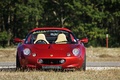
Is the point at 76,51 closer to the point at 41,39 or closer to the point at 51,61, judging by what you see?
the point at 51,61

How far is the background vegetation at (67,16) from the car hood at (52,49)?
107 feet

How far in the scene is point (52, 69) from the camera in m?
12.0

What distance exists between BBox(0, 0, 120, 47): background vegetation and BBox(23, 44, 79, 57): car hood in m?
32.6

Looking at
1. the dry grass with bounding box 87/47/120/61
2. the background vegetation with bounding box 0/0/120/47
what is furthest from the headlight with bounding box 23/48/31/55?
the background vegetation with bounding box 0/0/120/47

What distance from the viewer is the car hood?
11952 mm

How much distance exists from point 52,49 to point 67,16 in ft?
118

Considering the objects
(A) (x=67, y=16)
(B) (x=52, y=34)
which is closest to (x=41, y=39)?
(B) (x=52, y=34)

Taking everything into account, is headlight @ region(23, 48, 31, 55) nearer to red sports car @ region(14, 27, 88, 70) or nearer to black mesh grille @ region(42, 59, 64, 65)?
red sports car @ region(14, 27, 88, 70)

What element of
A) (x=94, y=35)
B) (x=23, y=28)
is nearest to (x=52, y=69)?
(x=94, y=35)

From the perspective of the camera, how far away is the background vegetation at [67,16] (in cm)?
4619

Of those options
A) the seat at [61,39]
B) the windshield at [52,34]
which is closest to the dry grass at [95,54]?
the windshield at [52,34]

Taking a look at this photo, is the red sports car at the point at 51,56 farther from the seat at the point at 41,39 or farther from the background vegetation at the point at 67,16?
the background vegetation at the point at 67,16

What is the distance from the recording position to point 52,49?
12117 mm

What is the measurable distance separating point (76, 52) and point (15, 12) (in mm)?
35914
